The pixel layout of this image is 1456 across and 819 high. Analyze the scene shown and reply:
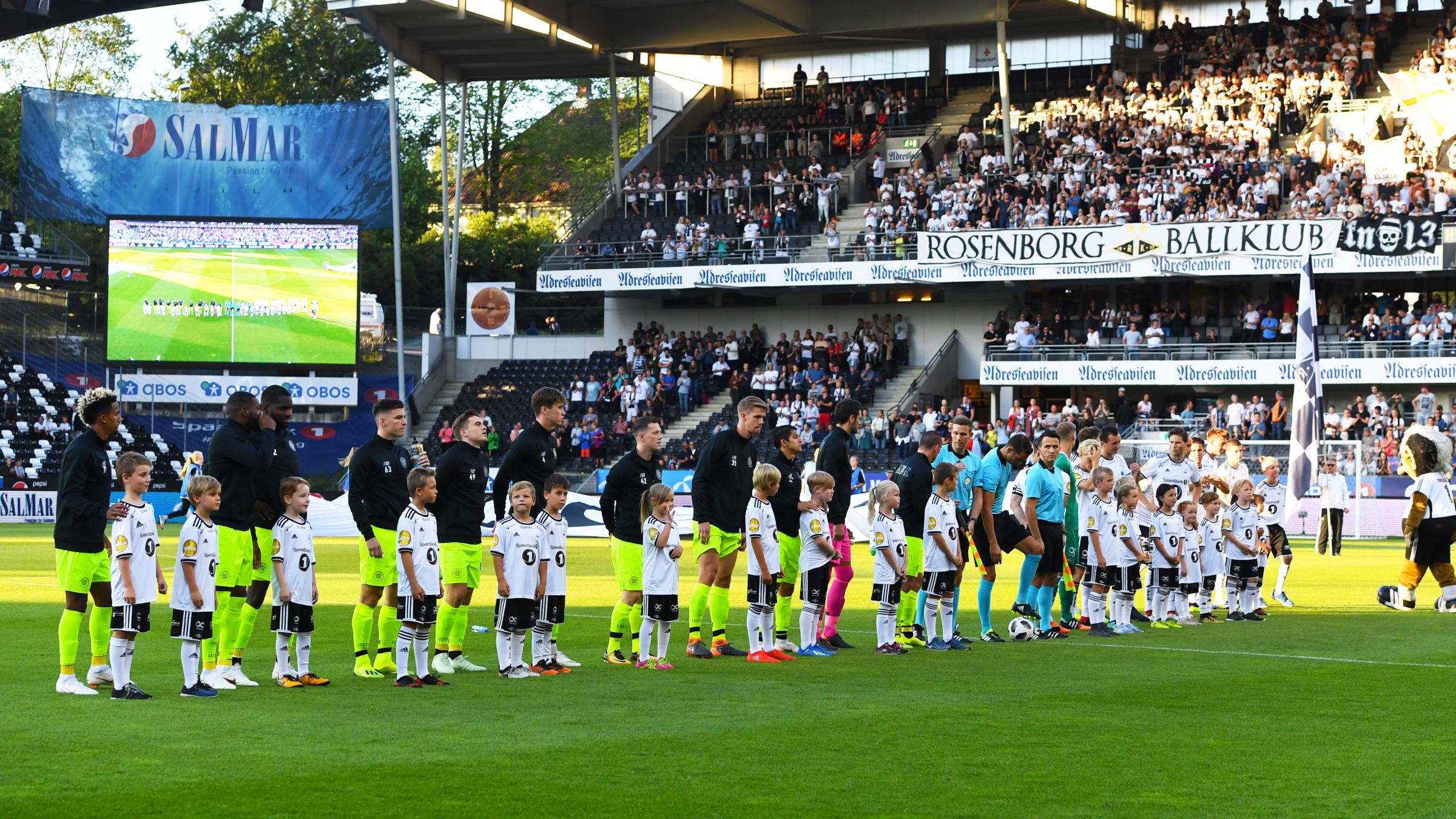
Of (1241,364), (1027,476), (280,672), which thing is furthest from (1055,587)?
(1241,364)

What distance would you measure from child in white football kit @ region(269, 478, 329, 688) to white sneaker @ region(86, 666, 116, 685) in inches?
42.7

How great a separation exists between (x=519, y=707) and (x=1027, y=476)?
21.5 feet

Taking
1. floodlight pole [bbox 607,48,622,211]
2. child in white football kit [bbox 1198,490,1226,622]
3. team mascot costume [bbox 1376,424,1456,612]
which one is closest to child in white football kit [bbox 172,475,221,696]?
child in white football kit [bbox 1198,490,1226,622]

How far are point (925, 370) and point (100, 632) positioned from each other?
36.8 metres

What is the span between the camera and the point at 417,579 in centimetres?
1168

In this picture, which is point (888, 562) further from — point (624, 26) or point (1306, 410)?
point (624, 26)

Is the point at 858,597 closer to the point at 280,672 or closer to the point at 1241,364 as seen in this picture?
the point at 280,672

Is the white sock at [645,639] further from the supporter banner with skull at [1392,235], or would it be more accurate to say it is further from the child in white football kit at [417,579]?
the supporter banner with skull at [1392,235]

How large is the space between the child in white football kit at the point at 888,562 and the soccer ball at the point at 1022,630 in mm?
1514

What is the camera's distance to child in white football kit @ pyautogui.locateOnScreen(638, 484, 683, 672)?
12883 millimetres

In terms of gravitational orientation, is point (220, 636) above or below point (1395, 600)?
above

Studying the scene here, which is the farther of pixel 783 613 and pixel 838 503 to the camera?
pixel 838 503

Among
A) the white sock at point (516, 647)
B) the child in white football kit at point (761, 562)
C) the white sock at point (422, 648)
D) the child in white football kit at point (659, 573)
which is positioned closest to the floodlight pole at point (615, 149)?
the child in white football kit at point (761, 562)

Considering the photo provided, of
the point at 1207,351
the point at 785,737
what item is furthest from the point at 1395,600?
the point at 1207,351
